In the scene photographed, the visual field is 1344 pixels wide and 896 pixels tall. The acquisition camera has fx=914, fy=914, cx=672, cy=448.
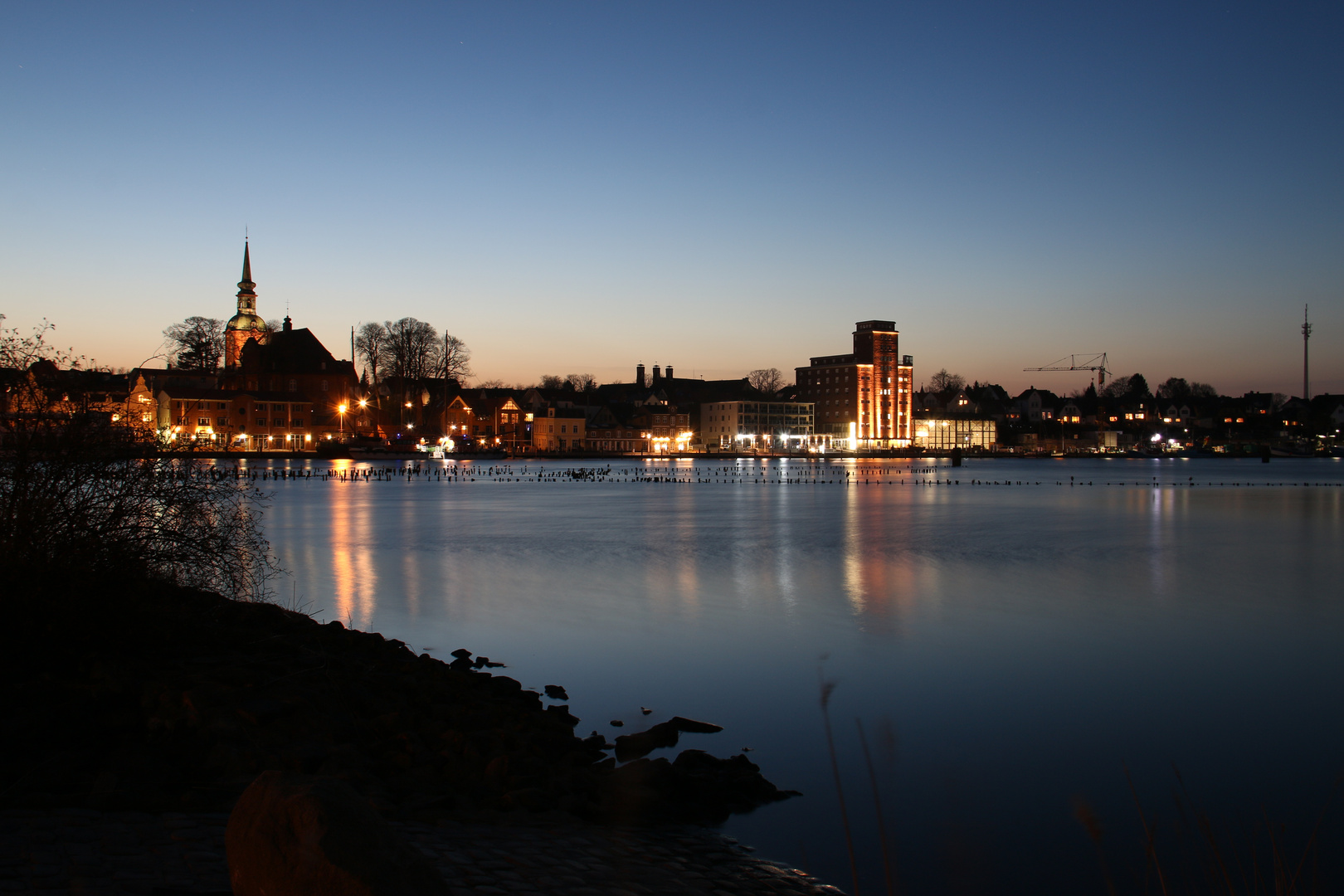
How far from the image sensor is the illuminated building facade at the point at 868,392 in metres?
162

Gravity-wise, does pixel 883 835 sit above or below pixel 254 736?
above

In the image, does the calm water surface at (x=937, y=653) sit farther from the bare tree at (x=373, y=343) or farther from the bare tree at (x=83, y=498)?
the bare tree at (x=373, y=343)

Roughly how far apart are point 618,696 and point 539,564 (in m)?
12.4

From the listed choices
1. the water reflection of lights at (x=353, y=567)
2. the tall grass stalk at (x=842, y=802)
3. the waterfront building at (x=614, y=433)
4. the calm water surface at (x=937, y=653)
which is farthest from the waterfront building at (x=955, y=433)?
the tall grass stalk at (x=842, y=802)

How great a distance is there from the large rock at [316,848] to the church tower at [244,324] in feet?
412

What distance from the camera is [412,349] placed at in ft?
331

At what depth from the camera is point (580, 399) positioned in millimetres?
140125

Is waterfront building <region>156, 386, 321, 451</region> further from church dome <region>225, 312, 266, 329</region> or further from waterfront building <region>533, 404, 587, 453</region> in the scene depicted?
waterfront building <region>533, 404, 587, 453</region>

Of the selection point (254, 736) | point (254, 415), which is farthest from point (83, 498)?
point (254, 415)

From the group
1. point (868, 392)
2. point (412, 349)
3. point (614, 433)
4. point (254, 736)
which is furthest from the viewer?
point (868, 392)

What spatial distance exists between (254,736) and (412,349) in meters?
98.2

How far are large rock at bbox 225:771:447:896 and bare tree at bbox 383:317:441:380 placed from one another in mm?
101936

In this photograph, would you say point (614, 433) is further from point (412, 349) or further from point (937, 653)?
point (937, 653)

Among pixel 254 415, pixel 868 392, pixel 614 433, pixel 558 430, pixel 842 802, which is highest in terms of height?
pixel 868 392
